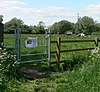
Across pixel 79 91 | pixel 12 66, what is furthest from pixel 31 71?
pixel 79 91

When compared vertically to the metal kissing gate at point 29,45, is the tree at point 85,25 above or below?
above

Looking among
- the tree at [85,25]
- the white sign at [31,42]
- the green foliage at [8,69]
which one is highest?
the tree at [85,25]

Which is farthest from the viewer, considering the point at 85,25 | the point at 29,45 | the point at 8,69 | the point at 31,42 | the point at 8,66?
the point at 85,25

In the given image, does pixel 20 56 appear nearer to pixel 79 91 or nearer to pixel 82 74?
pixel 82 74

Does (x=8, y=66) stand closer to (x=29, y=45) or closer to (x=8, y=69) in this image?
(x=8, y=69)

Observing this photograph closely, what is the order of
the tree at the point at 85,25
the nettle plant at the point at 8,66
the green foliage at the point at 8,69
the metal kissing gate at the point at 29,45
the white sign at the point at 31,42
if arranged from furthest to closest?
the tree at the point at 85,25
the white sign at the point at 31,42
the metal kissing gate at the point at 29,45
the nettle plant at the point at 8,66
the green foliage at the point at 8,69

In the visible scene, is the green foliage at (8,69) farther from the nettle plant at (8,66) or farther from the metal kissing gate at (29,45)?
the metal kissing gate at (29,45)

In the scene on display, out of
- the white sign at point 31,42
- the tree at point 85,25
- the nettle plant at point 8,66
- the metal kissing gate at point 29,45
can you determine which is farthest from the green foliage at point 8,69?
the tree at point 85,25

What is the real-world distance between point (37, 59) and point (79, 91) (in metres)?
6.23

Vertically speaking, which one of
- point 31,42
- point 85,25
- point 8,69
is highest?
point 85,25

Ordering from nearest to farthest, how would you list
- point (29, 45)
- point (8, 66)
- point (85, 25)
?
point (8, 66) → point (29, 45) → point (85, 25)

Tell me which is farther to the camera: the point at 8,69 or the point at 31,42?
the point at 31,42

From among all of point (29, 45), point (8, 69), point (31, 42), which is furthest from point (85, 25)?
point (8, 69)

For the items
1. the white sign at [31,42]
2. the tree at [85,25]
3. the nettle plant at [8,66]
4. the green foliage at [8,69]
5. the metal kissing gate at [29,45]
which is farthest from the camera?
the tree at [85,25]
